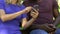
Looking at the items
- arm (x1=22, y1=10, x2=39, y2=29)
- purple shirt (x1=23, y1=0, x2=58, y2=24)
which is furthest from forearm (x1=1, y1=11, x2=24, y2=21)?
purple shirt (x1=23, y1=0, x2=58, y2=24)

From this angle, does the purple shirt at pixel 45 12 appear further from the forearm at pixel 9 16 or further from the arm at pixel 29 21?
the forearm at pixel 9 16

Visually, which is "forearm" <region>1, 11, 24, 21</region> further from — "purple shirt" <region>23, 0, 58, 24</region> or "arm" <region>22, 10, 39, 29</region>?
"purple shirt" <region>23, 0, 58, 24</region>

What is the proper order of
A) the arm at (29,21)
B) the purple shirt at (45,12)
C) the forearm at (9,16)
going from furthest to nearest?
1. the purple shirt at (45,12)
2. the arm at (29,21)
3. the forearm at (9,16)

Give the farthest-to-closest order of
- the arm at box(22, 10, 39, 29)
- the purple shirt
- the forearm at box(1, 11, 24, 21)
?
1. the purple shirt
2. the arm at box(22, 10, 39, 29)
3. the forearm at box(1, 11, 24, 21)

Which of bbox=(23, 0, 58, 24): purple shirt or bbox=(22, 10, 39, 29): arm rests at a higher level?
bbox=(23, 0, 58, 24): purple shirt

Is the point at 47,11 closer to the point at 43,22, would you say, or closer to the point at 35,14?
the point at 43,22

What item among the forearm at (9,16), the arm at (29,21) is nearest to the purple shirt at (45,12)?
the arm at (29,21)

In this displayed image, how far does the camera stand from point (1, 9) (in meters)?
2.20

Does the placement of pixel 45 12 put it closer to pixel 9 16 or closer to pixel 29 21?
pixel 29 21

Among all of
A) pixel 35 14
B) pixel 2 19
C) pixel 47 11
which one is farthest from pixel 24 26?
pixel 47 11

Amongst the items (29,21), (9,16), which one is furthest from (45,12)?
(9,16)

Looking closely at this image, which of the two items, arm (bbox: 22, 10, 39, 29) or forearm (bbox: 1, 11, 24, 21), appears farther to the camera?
arm (bbox: 22, 10, 39, 29)

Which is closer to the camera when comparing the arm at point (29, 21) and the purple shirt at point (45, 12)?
the arm at point (29, 21)

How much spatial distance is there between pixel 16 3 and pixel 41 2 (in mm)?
533
